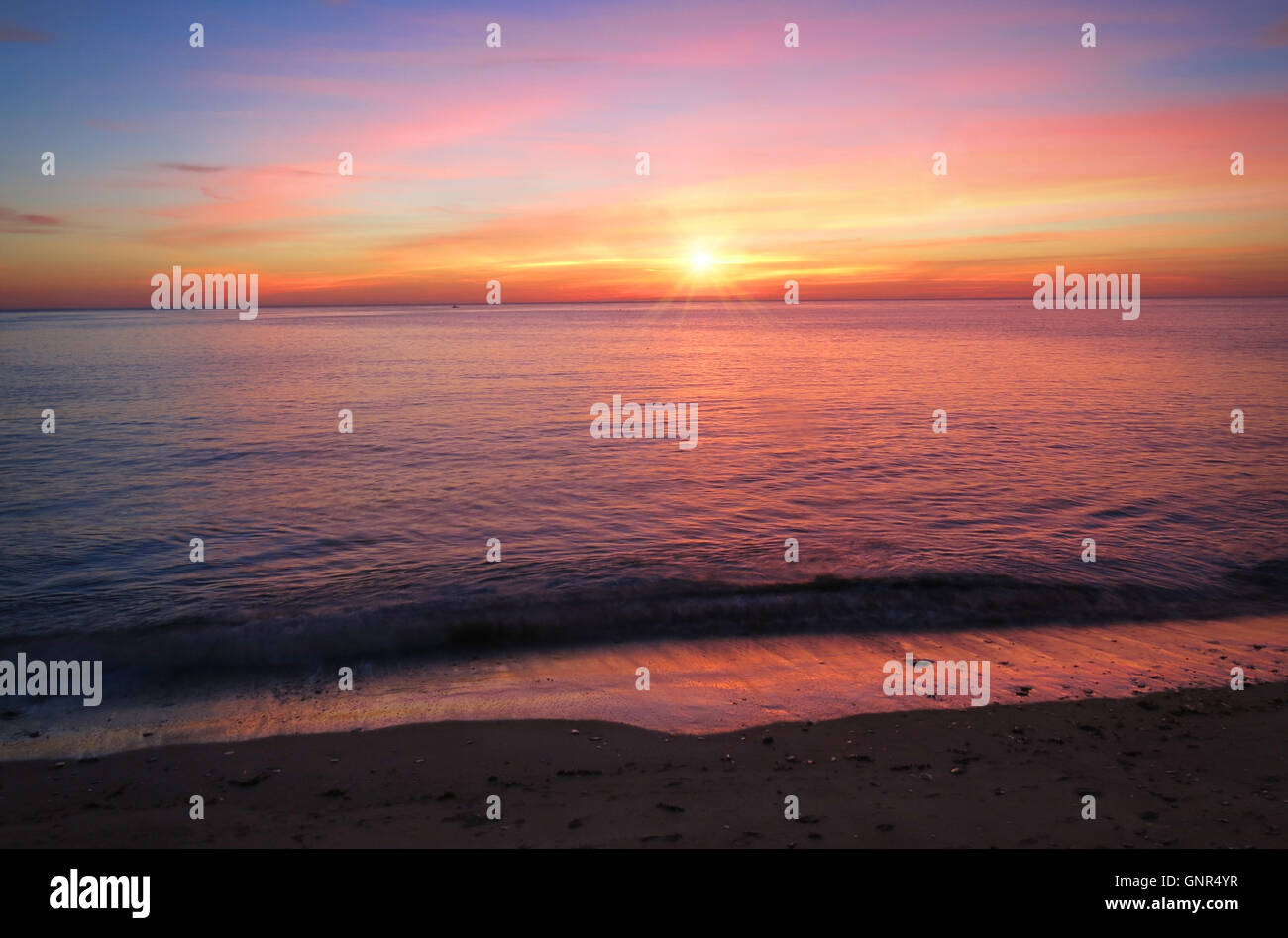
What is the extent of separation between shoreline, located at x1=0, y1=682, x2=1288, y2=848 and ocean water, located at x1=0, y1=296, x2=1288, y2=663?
13.2 feet

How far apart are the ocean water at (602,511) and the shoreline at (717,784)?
4.02 meters

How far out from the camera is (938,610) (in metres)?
14.0

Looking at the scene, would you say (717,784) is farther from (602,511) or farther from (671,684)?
(602,511)

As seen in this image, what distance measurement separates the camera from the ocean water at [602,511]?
14.0m

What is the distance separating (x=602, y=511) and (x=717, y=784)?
12898mm

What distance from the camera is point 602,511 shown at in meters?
20.4

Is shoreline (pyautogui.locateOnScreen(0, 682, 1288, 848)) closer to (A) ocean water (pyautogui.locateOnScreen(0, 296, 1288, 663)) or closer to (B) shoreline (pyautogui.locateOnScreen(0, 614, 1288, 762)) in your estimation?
(B) shoreline (pyautogui.locateOnScreen(0, 614, 1288, 762))

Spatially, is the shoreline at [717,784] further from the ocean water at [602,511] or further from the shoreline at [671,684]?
the ocean water at [602,511]

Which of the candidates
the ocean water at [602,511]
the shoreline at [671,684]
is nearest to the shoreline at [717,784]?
the shoreline at [671,684]

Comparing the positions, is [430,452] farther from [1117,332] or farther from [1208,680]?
[1117,332]

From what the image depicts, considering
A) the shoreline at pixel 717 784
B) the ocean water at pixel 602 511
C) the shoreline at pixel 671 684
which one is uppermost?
the ocean water at pixel 602 511

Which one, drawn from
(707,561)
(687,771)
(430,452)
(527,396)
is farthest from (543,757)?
(527,396)

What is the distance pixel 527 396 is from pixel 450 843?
3773cm

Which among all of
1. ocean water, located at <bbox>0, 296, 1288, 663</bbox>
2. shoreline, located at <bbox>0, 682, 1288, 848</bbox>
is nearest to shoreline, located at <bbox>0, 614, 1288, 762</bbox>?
shoreline, located at <bbox>0, 682, 1288, 848</bbox>
